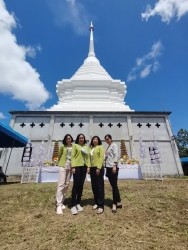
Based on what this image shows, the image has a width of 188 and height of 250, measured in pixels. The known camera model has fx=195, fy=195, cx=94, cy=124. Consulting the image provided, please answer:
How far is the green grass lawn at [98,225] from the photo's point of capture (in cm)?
328

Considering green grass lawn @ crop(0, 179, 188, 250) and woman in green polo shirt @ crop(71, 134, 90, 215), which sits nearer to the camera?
green grass lawn @ crop(0, 179, 188, 250)

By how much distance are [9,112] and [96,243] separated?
18.7m

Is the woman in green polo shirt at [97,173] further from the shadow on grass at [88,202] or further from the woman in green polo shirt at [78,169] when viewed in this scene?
the shadow on grass at [88,202]

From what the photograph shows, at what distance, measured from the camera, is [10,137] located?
40.7 feet

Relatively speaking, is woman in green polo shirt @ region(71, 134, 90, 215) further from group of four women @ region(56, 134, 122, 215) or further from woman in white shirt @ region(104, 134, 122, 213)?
woman in white shirt @ region(104, 134, 122, 213)

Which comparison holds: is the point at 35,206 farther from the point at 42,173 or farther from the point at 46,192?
the point at 42,173

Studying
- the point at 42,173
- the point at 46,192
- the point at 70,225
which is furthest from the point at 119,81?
the point at 70,225

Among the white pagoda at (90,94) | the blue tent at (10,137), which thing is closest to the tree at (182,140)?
the white pagoda at (90,94)

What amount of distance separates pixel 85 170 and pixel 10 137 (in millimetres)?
8957

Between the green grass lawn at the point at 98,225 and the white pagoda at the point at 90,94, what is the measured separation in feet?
55.0

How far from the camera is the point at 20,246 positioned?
129 inches

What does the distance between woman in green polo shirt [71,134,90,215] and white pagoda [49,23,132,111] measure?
54.4 feet

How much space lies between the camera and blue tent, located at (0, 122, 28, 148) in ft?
35.0

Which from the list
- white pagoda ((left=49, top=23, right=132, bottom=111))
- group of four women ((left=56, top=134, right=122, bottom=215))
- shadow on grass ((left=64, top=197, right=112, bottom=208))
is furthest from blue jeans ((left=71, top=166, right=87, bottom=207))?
white pagoda ((left=49, top=23, right=132, bottom=111))
